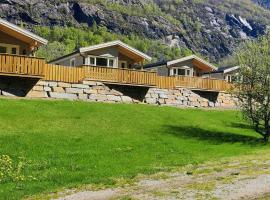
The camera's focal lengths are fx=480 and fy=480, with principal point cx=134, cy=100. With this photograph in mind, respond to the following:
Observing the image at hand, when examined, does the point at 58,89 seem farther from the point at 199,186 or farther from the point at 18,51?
the point at 199,186

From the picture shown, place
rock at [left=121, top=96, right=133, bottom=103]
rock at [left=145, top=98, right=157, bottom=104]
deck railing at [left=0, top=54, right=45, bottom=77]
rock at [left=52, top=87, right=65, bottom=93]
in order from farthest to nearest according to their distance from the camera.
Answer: rock at [left=145, top=98, right=157, bottom=104] → rock at [left=121, top=96, right=133, bottom=103] → rock at [left=52, top=87, right=65, bottom=93] → deck railing at [left=0, top=54, right=45, bottom=77]

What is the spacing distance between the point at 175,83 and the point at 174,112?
1070 centimetres

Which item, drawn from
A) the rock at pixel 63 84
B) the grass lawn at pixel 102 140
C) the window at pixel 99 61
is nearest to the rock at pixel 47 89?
the rock at pixel 63 84

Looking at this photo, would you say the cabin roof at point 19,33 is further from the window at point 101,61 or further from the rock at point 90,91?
the window at point 101,61

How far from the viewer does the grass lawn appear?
2103cm

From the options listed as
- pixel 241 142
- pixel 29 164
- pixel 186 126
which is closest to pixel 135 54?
pixel 186 126

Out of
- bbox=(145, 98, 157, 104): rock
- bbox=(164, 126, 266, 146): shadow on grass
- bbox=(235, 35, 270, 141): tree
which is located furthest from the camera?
bbox=(145, 98, 157, 104): rock

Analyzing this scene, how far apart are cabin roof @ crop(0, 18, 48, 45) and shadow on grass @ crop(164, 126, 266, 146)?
15016mm

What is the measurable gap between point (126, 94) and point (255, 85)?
1589cm

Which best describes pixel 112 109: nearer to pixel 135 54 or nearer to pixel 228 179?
pixel 135 54

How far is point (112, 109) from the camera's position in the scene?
40.2 m

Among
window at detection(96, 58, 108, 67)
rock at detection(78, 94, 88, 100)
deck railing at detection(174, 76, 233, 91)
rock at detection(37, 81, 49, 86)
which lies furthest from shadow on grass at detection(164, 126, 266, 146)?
window at detection(96, 58, 108, 67)

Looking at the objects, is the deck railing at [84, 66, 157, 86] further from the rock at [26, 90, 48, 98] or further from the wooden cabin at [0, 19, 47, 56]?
the wooden cabin at [0, 19, 47, 56]

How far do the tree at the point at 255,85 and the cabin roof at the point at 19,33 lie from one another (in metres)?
17.9
